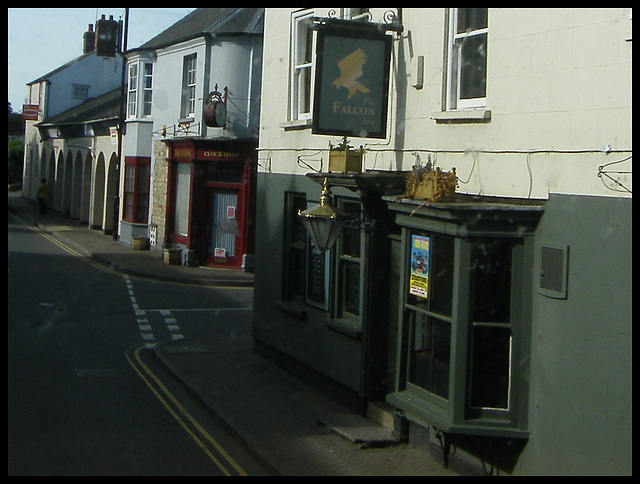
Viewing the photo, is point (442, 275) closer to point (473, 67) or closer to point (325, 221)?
point (325, 221)

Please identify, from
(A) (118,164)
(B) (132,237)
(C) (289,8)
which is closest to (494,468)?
(C) (289,8)

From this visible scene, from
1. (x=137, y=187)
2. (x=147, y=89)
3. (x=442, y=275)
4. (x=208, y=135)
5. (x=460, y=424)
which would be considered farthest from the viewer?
(x=137, y=187)

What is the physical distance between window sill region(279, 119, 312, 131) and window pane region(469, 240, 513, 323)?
16.0 feet

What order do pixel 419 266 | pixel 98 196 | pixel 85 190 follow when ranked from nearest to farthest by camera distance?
pixel 419 266
pixel 98 196
pixel 85 190

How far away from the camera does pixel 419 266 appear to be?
820 centimetres

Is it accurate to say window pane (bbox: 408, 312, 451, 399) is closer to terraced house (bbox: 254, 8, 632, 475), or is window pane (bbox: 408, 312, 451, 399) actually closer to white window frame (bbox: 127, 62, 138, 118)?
terraced house (bbox: 254, 8, 632, 475)

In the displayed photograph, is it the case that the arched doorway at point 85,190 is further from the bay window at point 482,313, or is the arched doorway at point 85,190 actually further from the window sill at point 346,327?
the bay window at point 482,313

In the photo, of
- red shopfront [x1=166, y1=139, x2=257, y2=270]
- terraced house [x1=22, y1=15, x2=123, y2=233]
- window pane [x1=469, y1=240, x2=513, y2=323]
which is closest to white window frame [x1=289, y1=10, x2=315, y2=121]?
window pane [x1=469, y1=240, x2=513, y2=323]

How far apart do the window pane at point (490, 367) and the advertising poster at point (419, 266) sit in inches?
32.0

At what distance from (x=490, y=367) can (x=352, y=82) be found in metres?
3.74

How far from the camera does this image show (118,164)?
32094mm

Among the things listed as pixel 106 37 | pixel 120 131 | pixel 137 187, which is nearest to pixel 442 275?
pixel 137 187

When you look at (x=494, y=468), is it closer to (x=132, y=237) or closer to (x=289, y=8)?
(x=289, y=8)

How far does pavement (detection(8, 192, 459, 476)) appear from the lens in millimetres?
8320
